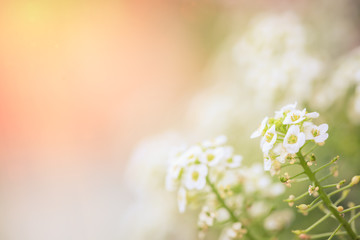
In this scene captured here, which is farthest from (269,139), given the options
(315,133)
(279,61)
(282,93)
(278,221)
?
(279,61)

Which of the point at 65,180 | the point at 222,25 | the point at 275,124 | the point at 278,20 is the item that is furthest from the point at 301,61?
the point at 65,180

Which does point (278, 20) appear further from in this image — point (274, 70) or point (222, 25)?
point (222, 25)

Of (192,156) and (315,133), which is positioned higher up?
(192,156)

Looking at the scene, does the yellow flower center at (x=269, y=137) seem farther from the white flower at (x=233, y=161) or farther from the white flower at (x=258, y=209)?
the white flower at (x=258, y=209)

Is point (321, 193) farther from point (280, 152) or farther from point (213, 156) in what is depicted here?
point (213, 156)

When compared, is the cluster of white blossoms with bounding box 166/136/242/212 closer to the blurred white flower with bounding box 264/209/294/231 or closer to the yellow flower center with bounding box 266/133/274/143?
the yellow flower center with bounding box 266/133/274/143

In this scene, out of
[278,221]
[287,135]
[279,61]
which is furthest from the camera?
[279,61]

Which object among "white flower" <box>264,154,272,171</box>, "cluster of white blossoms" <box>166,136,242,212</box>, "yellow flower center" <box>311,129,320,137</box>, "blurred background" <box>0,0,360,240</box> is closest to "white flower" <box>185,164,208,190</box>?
"cluster of white blossoms" <box>166,136,242,212</box>
